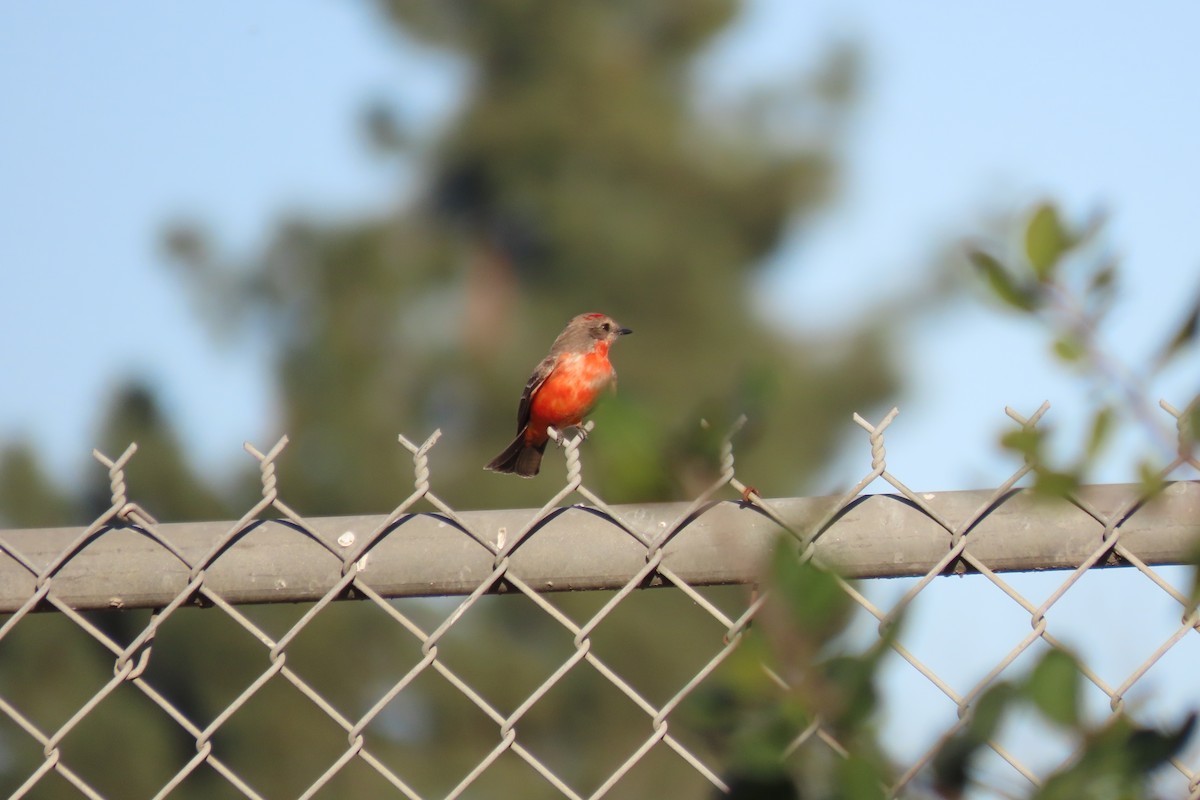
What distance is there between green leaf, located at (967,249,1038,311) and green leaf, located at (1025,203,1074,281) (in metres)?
0.02

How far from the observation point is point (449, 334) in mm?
17688

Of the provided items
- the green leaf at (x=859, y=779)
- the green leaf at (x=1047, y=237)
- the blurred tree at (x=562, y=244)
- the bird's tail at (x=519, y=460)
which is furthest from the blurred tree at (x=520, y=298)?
the green leaf at (x=1047, y=237)

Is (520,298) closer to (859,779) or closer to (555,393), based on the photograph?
(555,393)

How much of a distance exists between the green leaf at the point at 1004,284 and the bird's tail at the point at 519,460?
18.2 ft

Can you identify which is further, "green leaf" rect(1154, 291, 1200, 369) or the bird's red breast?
the bird's red breast

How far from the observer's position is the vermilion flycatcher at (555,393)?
6.64 m

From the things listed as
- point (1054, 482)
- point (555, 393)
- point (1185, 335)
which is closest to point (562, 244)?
point (555, 393)

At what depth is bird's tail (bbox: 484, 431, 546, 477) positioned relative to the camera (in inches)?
254

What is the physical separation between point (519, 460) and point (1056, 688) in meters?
5.81

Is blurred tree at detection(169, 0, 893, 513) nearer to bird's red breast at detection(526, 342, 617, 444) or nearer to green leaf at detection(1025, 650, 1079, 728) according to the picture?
bird's red breast at detection(526, 342, 617, 444)

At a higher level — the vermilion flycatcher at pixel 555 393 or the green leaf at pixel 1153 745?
the vermilion flycatcher at pixel 555 393

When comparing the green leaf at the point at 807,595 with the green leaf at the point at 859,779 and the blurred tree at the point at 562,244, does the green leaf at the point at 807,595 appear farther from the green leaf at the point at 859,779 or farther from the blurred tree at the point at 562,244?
the blurred tree at the point at 562,244

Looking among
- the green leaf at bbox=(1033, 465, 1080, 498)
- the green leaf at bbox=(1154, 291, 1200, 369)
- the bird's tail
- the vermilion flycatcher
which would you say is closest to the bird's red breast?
the vermilion flycatcher

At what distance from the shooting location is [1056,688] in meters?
0.88
